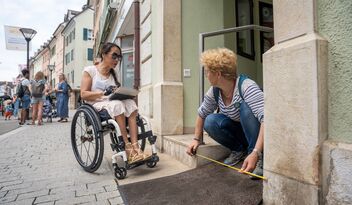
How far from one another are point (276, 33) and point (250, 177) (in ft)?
3.58

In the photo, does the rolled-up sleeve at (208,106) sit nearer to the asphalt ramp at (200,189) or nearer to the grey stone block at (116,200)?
the asphalt ramp at (200,189)

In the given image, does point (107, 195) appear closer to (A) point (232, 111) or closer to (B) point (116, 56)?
(A) point (232, 111)

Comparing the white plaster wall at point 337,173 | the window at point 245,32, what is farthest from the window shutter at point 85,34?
the white plaster wall at point 337,173

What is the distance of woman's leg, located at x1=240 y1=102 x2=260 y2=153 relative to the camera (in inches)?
88.4

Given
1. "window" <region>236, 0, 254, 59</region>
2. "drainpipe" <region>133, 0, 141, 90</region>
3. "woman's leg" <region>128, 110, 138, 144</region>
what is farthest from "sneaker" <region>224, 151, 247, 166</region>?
"drainpipe" <region>133, 0, 141, 90</region>

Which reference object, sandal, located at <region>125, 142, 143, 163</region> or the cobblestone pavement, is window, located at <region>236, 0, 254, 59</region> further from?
the cobblestone pavement

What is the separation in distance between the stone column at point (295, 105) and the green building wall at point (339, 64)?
4cm

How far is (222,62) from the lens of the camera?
242 centimetres

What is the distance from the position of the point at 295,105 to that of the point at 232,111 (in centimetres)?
98

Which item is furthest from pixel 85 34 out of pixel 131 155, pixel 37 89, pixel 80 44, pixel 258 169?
pixel 258 169

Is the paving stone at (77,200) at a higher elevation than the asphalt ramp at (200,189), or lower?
lower

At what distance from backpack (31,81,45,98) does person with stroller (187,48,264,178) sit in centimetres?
756

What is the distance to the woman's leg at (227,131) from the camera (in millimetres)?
2652

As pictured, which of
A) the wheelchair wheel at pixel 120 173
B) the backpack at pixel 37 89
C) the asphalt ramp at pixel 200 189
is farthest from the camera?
the backpack at pixel 37 89
